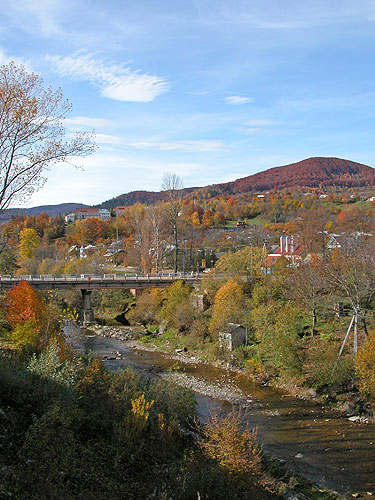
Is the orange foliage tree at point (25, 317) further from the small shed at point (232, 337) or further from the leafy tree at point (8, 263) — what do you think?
the leafy tree at point (8, 263)

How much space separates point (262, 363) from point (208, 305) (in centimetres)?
1099

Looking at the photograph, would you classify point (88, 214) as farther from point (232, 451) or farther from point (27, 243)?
point (232, 451)

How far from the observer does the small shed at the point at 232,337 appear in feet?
96.5

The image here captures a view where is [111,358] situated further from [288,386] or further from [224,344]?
[288,386]

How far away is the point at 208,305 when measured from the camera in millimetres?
37062

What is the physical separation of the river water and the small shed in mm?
3394

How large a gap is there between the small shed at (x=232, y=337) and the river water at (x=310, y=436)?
3.39 meters

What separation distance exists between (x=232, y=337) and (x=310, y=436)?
482 inches

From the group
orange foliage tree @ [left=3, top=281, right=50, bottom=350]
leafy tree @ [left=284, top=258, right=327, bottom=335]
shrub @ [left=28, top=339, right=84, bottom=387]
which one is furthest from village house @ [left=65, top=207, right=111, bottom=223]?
shrub @ [left=28, top=339, right=84, bottom=387]

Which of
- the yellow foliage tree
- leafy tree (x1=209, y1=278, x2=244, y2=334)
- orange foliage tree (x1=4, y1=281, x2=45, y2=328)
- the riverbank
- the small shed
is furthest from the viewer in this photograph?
leafy tree (x1=209, y1=278, x2=244, y2=334)

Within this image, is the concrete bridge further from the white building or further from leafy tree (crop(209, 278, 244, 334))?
the white building

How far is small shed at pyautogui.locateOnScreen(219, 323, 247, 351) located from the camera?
29.4 meters

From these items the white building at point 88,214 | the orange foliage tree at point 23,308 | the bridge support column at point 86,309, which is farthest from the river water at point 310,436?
the white building at point 88,214

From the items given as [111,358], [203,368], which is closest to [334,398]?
[203,368]
